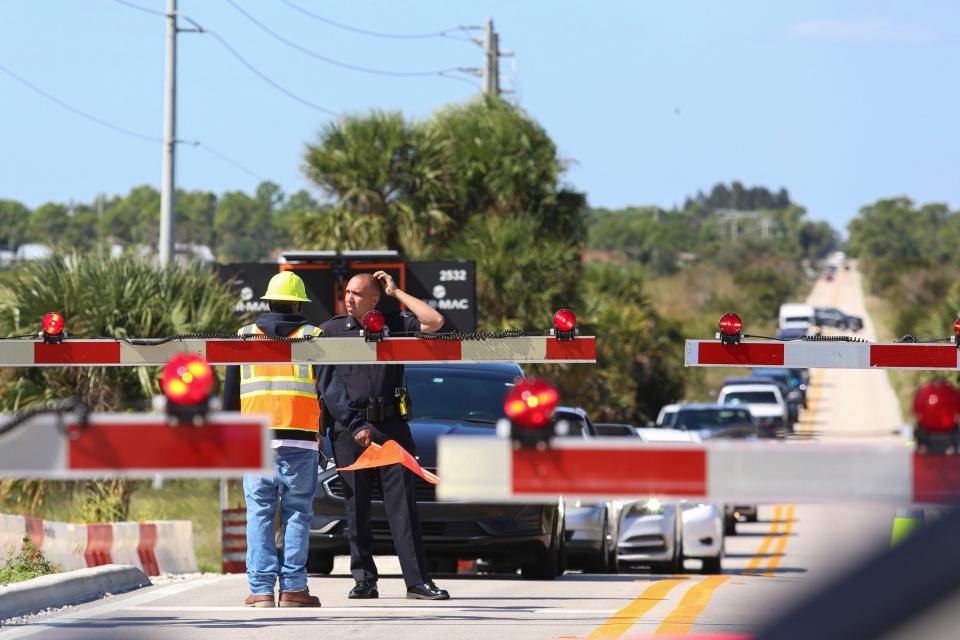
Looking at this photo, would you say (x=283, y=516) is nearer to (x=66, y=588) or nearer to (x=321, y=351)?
(x=66, y=588)

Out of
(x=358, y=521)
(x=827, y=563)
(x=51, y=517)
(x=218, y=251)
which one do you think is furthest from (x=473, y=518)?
(x=218, y=251)

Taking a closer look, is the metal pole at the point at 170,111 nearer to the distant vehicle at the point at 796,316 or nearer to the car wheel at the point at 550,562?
the car wheel at the point at 550,562

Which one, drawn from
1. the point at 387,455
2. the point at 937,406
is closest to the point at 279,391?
the point at 387,455

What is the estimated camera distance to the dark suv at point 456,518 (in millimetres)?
10844

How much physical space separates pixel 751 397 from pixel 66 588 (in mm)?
33062

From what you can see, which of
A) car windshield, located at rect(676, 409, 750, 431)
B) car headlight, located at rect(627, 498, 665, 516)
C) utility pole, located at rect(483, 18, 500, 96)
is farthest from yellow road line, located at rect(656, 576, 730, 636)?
utility pole, located at rect(483, 18, 500, 96)

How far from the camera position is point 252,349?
7.77 m

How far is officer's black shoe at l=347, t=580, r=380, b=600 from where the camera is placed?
9.65 m

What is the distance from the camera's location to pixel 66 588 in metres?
9.45

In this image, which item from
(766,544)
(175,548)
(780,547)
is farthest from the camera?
(766,544)

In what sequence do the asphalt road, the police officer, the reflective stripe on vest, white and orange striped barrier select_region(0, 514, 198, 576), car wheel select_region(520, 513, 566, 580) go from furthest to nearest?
car wheel select_region(520, 513, 566, 580)
white and orange striped barrier select_region(0, 514, 198, 576)
the police officer
the reflective stripe on vest
the asphalt road

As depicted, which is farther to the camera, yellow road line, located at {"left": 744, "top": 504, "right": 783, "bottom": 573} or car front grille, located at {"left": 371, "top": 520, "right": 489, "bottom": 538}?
yellow road line, located at {"left": 744, "top": 504, "right": 783, "bottom": 573}

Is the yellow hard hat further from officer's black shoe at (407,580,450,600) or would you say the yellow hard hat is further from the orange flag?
officer's black shoe at (407,580,450,600)

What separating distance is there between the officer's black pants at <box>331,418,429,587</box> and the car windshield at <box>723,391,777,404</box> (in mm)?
31544
